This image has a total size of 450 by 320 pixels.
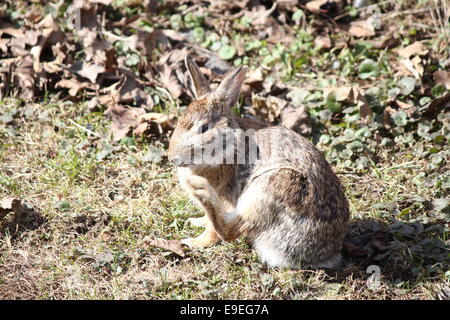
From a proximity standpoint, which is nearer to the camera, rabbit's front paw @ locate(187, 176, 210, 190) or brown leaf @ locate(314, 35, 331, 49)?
rabbit's front paw @ locate(187, 176, 210, 190)

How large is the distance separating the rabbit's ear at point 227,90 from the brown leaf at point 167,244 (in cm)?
109

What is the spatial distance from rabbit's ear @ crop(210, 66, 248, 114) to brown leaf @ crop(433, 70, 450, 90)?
102 inches

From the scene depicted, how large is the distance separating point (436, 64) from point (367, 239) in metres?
2.77

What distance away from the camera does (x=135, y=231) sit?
4.94 metres

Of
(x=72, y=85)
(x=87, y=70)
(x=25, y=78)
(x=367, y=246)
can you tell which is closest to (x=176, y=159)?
(x=367, y=246)

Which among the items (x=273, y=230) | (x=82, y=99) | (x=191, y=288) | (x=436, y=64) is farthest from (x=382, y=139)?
(x=82, y=99)

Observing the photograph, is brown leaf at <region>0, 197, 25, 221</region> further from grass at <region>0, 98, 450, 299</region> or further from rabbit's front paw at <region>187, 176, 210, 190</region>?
rabbit's front paw at <region>187, 176, 210, 190</region>

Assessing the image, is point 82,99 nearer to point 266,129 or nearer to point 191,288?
point 266,129

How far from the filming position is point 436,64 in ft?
22.0

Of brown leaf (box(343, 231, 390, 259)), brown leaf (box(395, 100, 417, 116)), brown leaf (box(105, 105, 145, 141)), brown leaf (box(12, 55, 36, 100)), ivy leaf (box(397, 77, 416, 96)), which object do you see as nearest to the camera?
brown leaf (box(343, 231, 390, 259))

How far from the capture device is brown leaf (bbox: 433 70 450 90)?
6.34 meters

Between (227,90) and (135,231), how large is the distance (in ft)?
4.44

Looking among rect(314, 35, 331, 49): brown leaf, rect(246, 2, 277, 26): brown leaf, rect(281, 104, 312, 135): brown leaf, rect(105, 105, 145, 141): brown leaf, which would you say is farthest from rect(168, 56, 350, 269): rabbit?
rect(246, 2, 277, 26): brown leaf

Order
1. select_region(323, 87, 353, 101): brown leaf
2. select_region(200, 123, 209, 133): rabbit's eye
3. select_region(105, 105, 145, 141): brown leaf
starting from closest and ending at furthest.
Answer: select_region(200, 123, 209, 133): rabbit's eye → select_region(105, 105, 145, 141): brown leaf → select_region(323, 87, 353, 101): brown leaf
